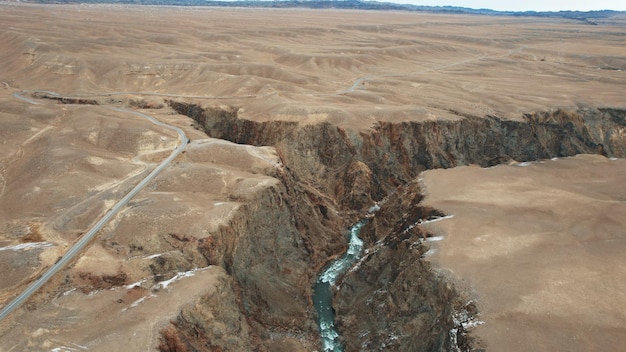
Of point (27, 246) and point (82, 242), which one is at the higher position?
point (82, 242)

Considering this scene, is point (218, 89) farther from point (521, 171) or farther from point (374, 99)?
point (521, 171)

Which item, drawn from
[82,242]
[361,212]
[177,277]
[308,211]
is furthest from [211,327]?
[361,212]

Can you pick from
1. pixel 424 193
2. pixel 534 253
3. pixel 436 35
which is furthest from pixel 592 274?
pixel 436 35

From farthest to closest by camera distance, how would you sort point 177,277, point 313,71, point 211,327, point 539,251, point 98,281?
point 313,71, point 539,251, point 177,277, point 98,281, point 211,327

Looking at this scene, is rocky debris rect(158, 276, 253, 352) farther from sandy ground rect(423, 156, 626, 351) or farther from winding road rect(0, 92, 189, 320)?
sandy ground rect(423, 156, 626, 351)

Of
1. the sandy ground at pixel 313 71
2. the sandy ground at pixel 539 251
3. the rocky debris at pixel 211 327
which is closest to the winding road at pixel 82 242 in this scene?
the rocky debris at pixel 211 327

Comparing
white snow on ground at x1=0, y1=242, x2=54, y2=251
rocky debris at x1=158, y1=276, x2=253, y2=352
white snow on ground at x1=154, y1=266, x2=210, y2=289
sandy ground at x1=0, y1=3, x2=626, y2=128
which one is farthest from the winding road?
sandy ground at x1=0, y1=3, x2=626, y2=128

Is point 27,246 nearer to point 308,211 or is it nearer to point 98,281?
point 98,281
